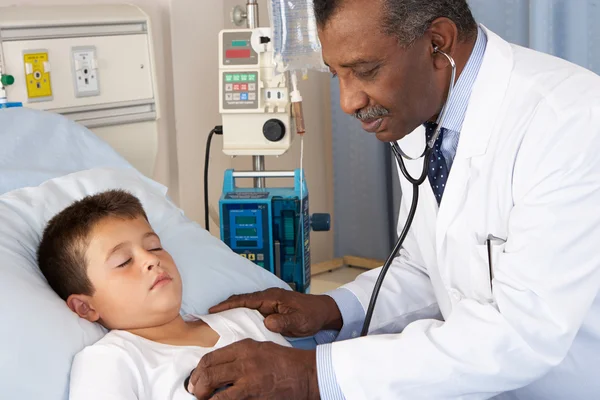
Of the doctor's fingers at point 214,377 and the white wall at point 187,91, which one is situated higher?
the white wall at point 187,91

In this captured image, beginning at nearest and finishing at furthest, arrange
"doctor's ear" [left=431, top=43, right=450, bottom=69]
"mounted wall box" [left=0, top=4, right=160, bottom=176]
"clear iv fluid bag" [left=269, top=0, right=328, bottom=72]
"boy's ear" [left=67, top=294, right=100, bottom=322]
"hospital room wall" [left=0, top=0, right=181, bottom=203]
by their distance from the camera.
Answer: "doctor's ear" [left=431, top=43, right=450, bottom=69] → "boy's ear" [left=67, top=294, right=100, bottom=322] → "mounted wall box" [left=0, top=4, right=160, bottom=176] → "clear iv fluid bag" [left=269, top=0, right=328, bottom=72] → "hospital room wall" [left=0, top=0, right=181, bottom=203]

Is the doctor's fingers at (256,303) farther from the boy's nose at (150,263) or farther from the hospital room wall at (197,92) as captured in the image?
the hospital room wall at (197,92)

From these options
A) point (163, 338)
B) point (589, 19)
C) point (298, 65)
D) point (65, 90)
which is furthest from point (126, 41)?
point (589, 19)

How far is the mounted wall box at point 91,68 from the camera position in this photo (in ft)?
6.67

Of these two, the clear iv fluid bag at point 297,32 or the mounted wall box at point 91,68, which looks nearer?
the mounted wall box at point 91,68

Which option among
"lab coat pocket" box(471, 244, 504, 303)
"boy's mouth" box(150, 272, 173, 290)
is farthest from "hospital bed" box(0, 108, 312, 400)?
"lab coat pocket" box(471, 244, 504, 303)

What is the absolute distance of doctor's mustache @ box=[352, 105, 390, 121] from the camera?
1.33 meters

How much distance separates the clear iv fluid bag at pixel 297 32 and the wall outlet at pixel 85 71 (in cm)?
54

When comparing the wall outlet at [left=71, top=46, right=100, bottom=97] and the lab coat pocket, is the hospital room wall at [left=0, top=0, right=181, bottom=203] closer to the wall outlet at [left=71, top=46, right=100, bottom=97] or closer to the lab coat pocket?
the wall outlet at [left=71, top=46, right=100, bottom=97]

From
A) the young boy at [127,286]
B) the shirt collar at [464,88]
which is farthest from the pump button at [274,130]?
the shirt collar at [464,88]

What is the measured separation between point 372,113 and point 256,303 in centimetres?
53

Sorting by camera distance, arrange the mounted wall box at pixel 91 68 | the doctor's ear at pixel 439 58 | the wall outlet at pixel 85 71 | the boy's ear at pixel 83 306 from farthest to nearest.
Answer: the wall outlet at pixel 85 71 → the mounted wall box at pixel 91 68 → the boy's ear at pixel 83 306 → the doctor's ear at pixel 439 58

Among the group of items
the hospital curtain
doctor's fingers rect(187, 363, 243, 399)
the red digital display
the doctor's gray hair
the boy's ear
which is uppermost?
the doctor's gray hair

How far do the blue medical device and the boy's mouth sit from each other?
63 cm
